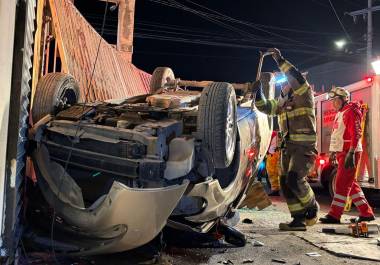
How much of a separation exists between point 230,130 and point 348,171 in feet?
11.0

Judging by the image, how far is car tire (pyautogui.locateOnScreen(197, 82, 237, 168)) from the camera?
9.78 feet

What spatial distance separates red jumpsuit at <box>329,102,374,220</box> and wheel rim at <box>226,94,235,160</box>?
3.25 metres

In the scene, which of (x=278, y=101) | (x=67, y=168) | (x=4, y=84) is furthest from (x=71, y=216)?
(x=278, y=101)

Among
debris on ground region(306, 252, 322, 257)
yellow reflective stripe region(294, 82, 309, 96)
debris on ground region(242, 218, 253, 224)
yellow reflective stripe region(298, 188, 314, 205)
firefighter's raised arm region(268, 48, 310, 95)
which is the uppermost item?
firefighter's raised arm region(268, 48, 310, 95)

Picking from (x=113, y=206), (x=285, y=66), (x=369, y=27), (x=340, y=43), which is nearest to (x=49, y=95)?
(x=113, y=206)

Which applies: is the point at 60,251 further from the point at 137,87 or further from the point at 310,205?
the point at 137,87

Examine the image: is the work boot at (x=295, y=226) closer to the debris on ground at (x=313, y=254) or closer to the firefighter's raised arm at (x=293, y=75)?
the debris on ground at (x=313, y=254)

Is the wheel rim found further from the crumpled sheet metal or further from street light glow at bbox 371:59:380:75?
street light glow at bbox 371:59:380:75

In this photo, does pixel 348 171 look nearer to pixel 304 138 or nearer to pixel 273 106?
pixel 304 138

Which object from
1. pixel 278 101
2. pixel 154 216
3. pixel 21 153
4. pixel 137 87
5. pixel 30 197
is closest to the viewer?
pixel 154 216

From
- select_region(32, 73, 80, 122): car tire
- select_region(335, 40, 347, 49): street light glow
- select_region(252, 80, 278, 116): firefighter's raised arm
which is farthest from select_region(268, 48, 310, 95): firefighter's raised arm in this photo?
select_region(335, 40, 347, 49): street light glow

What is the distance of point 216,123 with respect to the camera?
117 inches

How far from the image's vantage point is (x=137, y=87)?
10.6 meters

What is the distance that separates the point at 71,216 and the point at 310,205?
3490 millimetres
